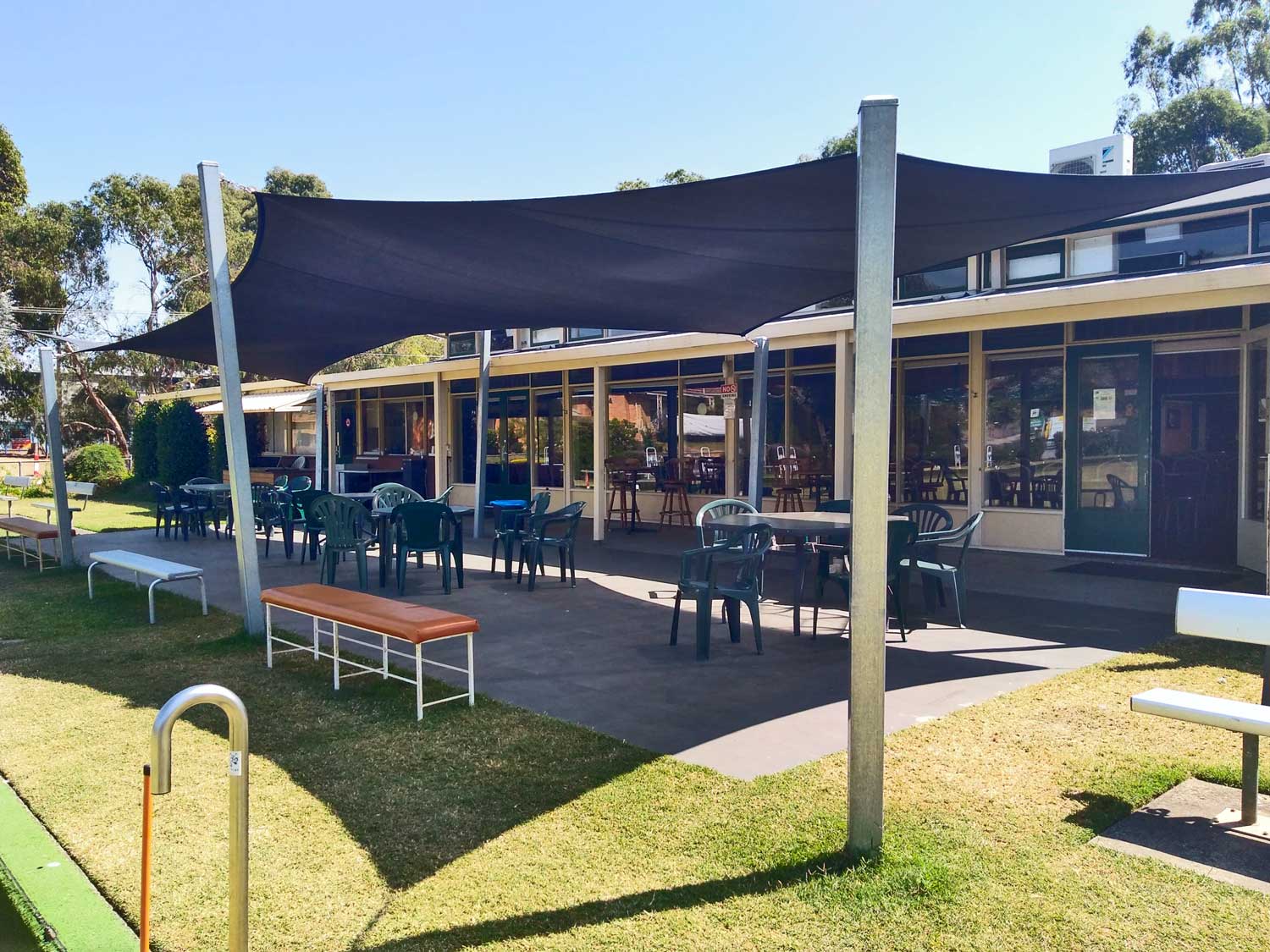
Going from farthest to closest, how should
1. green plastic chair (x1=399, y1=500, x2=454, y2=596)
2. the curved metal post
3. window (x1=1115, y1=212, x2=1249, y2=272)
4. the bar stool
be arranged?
the bar stool < window (x1=1115, y1=212, x2=1249, y2=272) < green plastic chair (x1=399, y1=500, x2=454, y2=596) < the curved metal post

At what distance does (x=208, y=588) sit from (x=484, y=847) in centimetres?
622

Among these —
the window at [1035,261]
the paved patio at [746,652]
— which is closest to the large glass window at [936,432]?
the window at [1035,261]

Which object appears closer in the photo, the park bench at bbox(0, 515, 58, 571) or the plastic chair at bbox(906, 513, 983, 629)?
the plastic chair at bbox(906, 513, 983, 629)

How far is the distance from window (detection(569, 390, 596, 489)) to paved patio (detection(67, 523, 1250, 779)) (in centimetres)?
532

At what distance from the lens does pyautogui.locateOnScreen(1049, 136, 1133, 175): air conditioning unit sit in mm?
10539

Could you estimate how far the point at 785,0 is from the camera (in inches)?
366

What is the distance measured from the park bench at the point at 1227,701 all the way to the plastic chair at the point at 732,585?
8.35ft

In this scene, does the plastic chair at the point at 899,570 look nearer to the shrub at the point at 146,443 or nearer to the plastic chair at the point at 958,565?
the plastic chair at the point at 958,565

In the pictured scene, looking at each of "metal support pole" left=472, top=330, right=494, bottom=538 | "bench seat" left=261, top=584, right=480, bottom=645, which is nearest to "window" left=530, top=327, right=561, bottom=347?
"metal support pole" left=472, top=330, right=494, bottom=538

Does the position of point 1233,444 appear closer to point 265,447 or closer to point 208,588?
point 208,588

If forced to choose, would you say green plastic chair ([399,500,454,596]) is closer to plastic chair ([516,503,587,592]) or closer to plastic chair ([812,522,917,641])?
plastic chair ([516,503,587,592])

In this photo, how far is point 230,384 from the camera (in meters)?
5.85

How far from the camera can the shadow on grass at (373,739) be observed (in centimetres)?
317

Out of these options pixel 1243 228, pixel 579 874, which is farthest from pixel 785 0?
pixel 579 874
